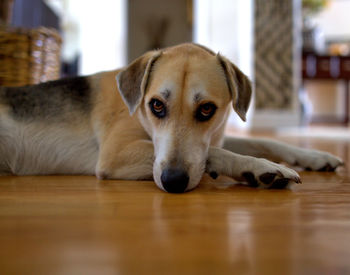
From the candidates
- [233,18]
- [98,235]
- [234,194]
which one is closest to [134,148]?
[234,194]

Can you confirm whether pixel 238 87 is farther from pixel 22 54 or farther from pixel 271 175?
pixel 22 54

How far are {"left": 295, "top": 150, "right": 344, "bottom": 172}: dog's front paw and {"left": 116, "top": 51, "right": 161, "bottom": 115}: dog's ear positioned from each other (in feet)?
3.39

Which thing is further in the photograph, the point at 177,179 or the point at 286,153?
the point at 286,153

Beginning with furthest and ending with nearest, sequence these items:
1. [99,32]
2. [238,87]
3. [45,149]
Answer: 1. [99,32]
2. [45,149]
3. [238,87]

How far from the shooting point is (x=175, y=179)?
151cm

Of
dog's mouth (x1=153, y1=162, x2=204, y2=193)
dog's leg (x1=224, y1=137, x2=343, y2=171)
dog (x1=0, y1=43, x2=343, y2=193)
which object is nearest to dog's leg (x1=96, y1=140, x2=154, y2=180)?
dog (x1=0, y1=43, x2=343, y2=193)

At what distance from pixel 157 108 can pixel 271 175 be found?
1.87 ft

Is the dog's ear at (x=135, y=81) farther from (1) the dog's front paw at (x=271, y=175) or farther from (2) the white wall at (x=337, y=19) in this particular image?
(2) the white wall at (x=337, y=19)

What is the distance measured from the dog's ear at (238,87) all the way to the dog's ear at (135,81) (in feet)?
1.11

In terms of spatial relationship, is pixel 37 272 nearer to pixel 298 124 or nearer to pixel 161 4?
pixel 298 124

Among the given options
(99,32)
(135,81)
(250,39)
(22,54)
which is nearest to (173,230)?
(135,81)

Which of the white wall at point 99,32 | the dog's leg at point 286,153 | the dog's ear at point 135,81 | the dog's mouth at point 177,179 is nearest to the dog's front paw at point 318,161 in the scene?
the dog's leg at point 286,153

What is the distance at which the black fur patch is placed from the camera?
86.4 inches

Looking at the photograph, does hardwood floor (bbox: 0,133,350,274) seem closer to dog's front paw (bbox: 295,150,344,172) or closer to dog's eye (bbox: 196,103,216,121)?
dog's eye (bbox: 196,103,216,121)
